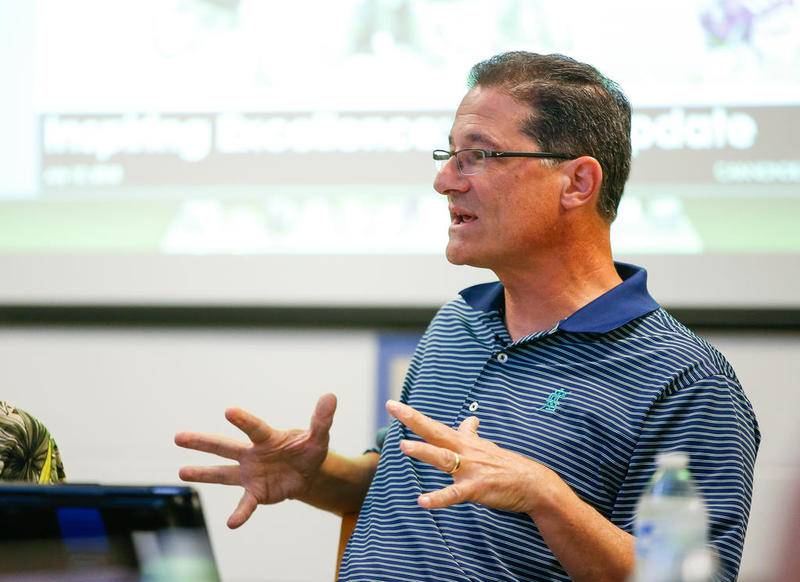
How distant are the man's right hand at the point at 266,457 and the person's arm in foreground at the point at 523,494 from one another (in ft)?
1.30

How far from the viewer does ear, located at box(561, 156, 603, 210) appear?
5.62 ft

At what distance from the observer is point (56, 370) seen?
2.94 m

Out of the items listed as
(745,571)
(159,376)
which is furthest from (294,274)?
(745,571)

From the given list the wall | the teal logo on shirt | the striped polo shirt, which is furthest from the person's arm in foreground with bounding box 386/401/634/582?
the wall

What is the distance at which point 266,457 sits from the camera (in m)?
1.72

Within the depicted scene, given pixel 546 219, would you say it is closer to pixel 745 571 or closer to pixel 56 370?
pixel 745 571

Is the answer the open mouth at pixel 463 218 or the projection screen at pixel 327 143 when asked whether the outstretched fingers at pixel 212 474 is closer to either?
the open mouth at pixel 463 218

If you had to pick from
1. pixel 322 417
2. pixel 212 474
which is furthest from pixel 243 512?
pixel 322 417

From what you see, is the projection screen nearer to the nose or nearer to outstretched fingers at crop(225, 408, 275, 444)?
the nose

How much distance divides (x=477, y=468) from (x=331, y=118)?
5.42 ft

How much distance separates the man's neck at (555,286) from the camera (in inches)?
67.3

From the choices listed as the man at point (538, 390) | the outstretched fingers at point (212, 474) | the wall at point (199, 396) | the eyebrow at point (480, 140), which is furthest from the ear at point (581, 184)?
the wall at point (199, 396)

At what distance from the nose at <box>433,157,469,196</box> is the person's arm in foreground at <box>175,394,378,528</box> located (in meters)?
0.42

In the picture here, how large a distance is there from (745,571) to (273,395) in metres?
1.35
